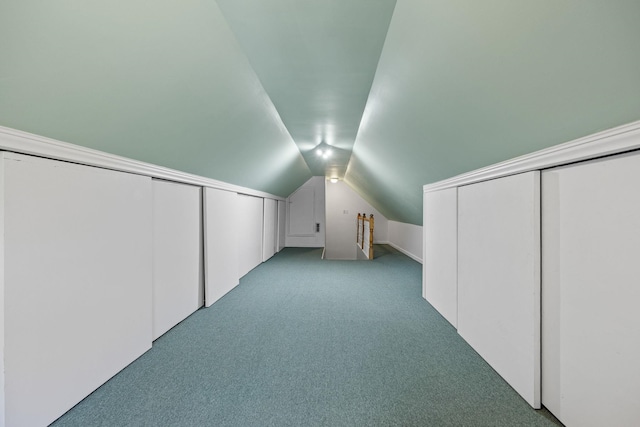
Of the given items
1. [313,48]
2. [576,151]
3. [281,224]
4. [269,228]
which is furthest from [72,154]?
[281,224]

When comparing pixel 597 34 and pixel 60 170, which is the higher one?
pixel 597 34

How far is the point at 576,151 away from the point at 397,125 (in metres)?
1.73

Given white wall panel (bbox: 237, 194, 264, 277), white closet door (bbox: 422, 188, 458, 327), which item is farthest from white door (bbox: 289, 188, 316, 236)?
white closet door (bbox: 422, 188, 458, 327)

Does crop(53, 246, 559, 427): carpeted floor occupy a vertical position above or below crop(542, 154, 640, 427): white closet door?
below

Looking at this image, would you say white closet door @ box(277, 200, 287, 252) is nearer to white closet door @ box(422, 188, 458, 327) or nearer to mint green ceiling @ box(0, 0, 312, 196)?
white closet door @ box(422, 188, 458, 327)

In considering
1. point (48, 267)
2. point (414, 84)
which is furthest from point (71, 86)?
point (414, 84)

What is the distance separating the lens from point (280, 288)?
3699 mm

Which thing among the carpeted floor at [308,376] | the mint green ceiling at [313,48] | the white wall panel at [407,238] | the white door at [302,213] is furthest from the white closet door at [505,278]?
the white door at [302,213]

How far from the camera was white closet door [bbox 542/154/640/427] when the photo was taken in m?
1.04

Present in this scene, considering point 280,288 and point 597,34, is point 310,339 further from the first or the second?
point 597,34

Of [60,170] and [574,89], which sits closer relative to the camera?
[574,89]

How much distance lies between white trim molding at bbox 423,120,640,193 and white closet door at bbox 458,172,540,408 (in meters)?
0.07

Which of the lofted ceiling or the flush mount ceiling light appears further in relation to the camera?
the flush mount ceiling light

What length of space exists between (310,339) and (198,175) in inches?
81.7
